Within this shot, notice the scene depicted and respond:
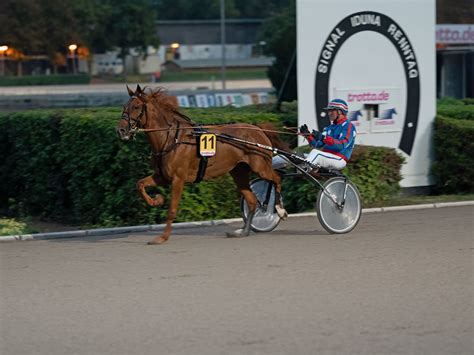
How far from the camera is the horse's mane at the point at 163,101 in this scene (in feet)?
40.0

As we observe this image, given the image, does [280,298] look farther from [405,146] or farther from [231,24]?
[231,24]

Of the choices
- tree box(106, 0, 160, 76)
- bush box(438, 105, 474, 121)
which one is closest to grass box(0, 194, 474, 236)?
bush box(438, 105, 474, 121)

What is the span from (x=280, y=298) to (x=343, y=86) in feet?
26.7

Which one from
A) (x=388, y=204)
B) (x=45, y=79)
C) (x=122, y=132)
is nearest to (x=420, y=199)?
(x=388, y=204)

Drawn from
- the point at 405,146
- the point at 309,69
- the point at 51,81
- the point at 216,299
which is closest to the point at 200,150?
the point at 216,299

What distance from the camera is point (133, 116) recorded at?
465 inches

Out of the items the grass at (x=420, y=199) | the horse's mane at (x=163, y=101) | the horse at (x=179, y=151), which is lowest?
the grass at (x=420, y=199)

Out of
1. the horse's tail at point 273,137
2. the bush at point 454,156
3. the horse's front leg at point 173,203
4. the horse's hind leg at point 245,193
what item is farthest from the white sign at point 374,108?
the horse's front leg at point 173,203

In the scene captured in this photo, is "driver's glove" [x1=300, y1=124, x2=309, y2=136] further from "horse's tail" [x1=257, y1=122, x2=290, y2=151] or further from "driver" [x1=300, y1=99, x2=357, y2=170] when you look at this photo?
"horse's tail" [x1=257, y1=122, x2=290, y2=151]

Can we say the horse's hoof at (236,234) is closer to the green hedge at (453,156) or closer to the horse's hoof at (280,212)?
the horse's hoof at (280,212)

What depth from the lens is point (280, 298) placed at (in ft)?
29.5

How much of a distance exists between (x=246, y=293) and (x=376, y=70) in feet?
27.9

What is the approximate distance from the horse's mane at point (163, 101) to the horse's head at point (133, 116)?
0.19 meters

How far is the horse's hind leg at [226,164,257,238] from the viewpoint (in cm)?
1253
